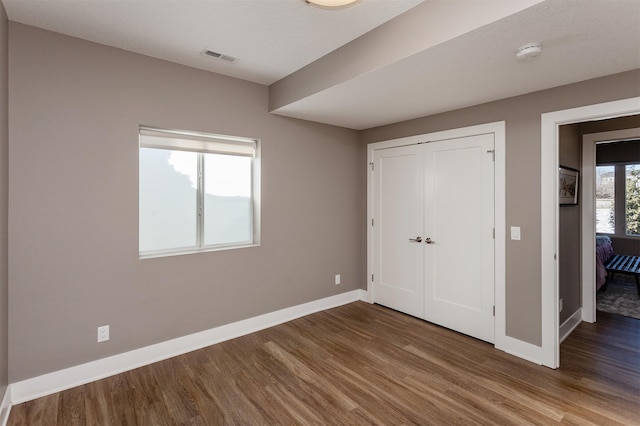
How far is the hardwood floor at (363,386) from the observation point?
84.4 inches

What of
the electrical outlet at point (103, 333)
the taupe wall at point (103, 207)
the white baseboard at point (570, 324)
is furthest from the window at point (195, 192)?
the white baseboard at point (570, 324)

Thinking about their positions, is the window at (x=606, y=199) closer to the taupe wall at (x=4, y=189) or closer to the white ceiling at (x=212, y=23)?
Result: the white ceiling at (x=212, y=23)

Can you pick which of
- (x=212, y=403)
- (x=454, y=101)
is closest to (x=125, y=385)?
(x=212, y=403)

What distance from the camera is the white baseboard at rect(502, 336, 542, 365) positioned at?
2812mm

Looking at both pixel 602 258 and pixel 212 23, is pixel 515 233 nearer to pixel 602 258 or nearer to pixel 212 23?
pixel 212 23

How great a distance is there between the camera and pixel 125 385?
8.18 feet

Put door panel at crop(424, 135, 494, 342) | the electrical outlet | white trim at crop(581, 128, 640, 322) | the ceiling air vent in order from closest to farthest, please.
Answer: the electrical outlet < the ceiling air vent < door panel at crop(424, 135, 494, 342) < white trim at crop(581, 128, 640, 322)

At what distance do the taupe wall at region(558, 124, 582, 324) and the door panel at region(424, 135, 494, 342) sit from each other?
0.74 meters

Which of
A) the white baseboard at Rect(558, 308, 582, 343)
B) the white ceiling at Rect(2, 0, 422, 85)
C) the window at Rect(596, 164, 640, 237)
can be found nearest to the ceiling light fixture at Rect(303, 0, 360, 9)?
the white ceiling at Rect(2, 0, 422, 85)

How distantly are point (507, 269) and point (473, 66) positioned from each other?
1.86 metres

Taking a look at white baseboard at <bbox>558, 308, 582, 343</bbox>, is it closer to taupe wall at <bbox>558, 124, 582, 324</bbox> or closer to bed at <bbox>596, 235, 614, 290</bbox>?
taupe wall at <bbox>558, 124, 582, 324</bbox>

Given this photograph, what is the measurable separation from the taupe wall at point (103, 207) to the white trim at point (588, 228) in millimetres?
3416

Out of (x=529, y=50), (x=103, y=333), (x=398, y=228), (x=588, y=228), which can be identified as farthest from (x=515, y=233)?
(x=103, y=333)

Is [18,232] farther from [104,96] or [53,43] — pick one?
[53,43]
